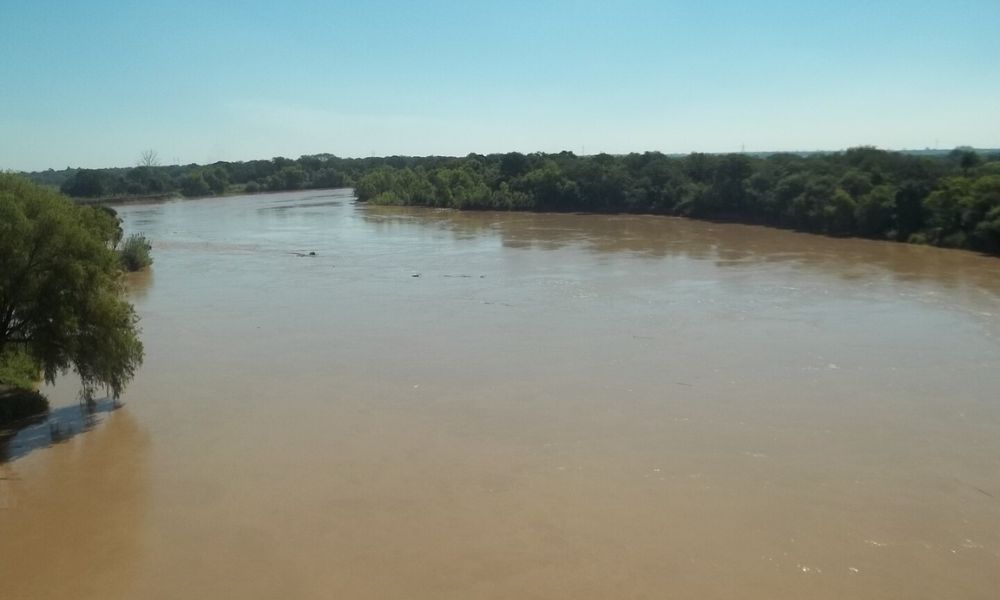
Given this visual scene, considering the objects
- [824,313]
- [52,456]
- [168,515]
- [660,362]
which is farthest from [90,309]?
[824,313]

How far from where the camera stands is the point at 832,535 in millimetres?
8781

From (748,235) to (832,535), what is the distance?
30.1 meters

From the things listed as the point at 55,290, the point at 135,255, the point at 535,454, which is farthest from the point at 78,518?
the point at 135,255

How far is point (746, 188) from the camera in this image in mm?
42375

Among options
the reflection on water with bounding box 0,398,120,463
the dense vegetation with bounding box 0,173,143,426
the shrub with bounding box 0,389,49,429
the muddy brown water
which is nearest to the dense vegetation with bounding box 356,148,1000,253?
the muddy brown water

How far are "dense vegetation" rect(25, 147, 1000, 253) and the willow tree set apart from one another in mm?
27990

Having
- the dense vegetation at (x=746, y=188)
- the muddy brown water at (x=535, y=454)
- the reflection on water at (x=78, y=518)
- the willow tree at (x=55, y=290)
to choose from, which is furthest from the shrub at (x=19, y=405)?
the dense vegetation at (x=746, y=188)

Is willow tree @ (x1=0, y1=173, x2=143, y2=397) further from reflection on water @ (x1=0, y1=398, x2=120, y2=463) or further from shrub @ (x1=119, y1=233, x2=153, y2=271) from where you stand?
shrub @ (x1=119, y1=233, x2=153, y2=271)

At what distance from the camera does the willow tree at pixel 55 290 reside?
11.6 metres

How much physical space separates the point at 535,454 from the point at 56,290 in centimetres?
727

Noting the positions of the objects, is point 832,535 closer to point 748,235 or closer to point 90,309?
point 90,309

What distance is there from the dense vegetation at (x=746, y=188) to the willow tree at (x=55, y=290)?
28.0 meters

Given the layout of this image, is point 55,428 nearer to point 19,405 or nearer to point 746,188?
point 19,405

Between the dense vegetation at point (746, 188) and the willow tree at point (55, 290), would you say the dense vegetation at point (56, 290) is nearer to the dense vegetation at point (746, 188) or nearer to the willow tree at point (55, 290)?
the willow tree at point (55, 290)
